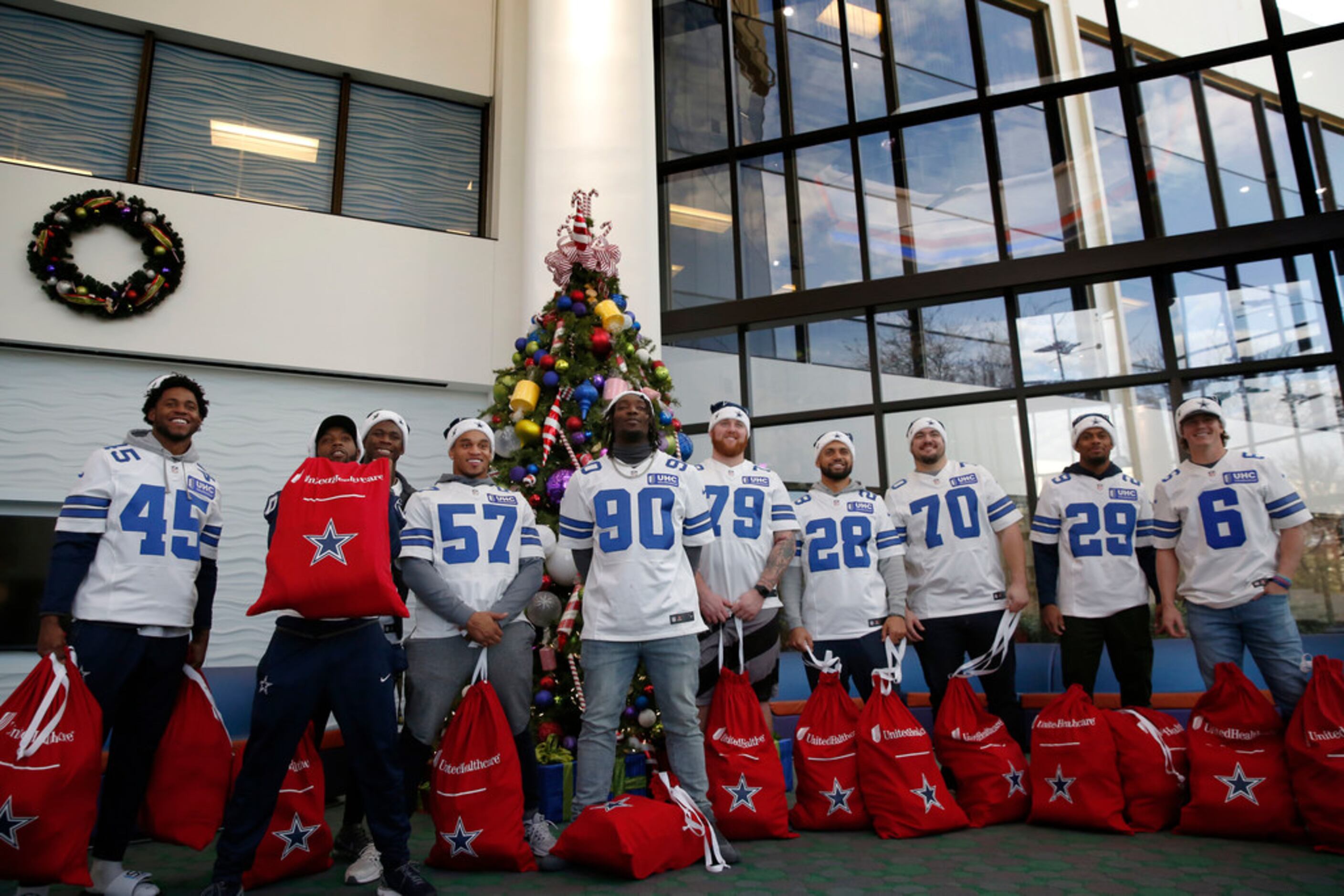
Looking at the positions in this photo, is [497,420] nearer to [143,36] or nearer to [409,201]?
[409,201]

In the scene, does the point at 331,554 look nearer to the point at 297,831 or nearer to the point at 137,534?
the point at 137,534

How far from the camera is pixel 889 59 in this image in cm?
764

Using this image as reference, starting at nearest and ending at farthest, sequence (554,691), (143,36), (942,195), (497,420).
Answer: (554,691), (497,420), (143,36), (942,195)

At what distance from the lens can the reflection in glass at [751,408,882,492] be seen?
6.90m

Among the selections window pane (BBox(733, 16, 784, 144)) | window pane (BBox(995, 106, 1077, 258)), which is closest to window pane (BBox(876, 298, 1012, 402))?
window pane (BBox(995, 106, 1077, 258))

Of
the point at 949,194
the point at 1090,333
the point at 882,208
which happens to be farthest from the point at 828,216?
the point at 1090,333

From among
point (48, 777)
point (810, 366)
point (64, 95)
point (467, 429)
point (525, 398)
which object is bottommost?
point (48, 777)

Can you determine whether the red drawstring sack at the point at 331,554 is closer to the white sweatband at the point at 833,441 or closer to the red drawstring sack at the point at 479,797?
the red drawstring sack at the point at 479,797

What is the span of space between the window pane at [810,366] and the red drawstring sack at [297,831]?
499 centimetres

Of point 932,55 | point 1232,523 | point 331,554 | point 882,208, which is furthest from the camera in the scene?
point 932,55

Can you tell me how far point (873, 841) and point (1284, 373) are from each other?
16.8 feet

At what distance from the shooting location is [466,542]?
11.0ft

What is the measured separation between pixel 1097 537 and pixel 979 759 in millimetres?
1299

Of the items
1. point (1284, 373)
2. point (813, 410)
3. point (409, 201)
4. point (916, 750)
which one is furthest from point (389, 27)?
point (1284, 373)
